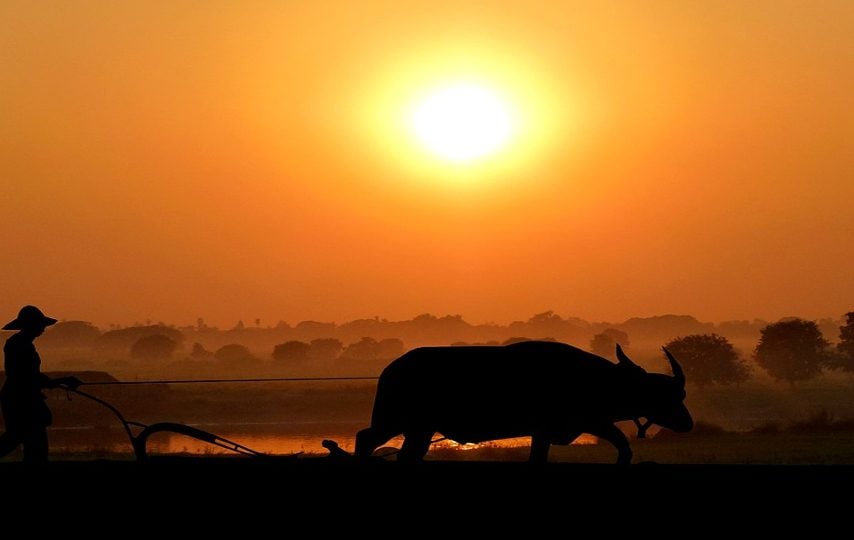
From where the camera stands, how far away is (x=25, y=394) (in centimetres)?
1424

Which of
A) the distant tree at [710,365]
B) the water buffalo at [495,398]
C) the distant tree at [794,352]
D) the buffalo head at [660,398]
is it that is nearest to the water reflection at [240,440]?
the distant tree at [710,365]

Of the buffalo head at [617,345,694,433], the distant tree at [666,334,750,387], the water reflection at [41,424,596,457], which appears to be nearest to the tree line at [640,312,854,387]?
the distant tree at [666,334,750,387]

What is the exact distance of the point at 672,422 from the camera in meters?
16.3

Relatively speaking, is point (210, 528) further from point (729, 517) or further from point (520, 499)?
point (729, 517)

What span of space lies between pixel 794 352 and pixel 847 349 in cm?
652

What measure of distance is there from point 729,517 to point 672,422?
175 inches

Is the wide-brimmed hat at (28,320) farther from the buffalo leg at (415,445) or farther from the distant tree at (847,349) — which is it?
the distant tree at (847,349)

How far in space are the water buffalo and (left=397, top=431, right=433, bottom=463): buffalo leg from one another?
1 cm

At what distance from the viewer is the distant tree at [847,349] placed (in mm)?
132875

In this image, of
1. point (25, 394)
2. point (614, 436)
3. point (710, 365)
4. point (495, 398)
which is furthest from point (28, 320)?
point (710, 365)

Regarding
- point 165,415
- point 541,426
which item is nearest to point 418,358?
point 541,426

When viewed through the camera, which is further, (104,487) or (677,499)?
(104,487)

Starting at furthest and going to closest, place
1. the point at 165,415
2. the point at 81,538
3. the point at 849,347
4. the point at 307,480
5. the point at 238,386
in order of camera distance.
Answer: the point at 238,386 < the point at 849,347 < the point at 165,415 < the point at 307,480 < the point at 81,538

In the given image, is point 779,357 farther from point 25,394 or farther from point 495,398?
point 25,394
